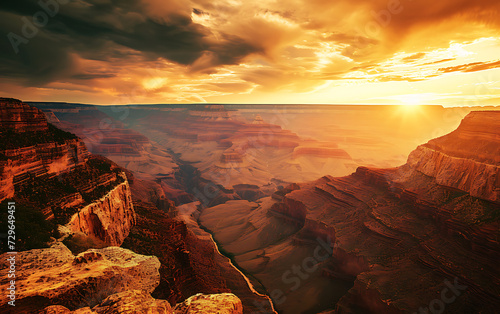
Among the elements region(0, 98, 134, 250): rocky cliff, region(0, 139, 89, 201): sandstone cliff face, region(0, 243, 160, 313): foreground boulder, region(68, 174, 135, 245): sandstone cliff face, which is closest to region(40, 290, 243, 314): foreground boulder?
region(0, 243, 160, 313): foreground boulder

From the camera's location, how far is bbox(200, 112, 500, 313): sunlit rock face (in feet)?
73.6

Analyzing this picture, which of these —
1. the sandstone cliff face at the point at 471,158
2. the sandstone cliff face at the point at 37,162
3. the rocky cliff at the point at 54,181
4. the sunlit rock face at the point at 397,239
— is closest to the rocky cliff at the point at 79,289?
the rocky cliff at the point at 54,181

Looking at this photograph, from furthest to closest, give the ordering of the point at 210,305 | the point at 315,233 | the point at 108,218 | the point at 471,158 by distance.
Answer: the point at 315,233
the point at 471,158
the point at 108,218
the point at 210,305

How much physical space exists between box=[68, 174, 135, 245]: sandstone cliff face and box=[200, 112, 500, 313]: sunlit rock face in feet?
76.3

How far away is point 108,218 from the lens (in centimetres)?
2180

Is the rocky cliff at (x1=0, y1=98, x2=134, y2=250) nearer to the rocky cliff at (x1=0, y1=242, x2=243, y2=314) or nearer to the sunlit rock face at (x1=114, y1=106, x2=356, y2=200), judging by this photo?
the rocky cliff at (x1=0, y1=242, x2=243, y2=314)

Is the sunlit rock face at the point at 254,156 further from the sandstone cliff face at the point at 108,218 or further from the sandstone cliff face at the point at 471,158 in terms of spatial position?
the sandstone cliff face at the point at 471,158

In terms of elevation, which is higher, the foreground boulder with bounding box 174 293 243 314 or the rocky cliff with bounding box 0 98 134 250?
the rocky cliff with bounding box 0 98 134 250

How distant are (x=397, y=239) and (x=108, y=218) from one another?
3484cm

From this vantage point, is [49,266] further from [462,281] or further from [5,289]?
[462,281]

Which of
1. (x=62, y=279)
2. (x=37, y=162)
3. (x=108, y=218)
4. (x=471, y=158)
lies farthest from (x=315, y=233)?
(x=37, y=162)

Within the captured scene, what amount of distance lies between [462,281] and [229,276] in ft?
91.0

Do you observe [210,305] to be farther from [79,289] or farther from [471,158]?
[471,158]

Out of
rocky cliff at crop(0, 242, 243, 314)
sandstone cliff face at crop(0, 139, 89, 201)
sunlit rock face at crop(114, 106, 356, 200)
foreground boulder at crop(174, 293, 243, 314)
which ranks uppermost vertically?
sandstone cliff face at crop(0, 139, 89, 201)
